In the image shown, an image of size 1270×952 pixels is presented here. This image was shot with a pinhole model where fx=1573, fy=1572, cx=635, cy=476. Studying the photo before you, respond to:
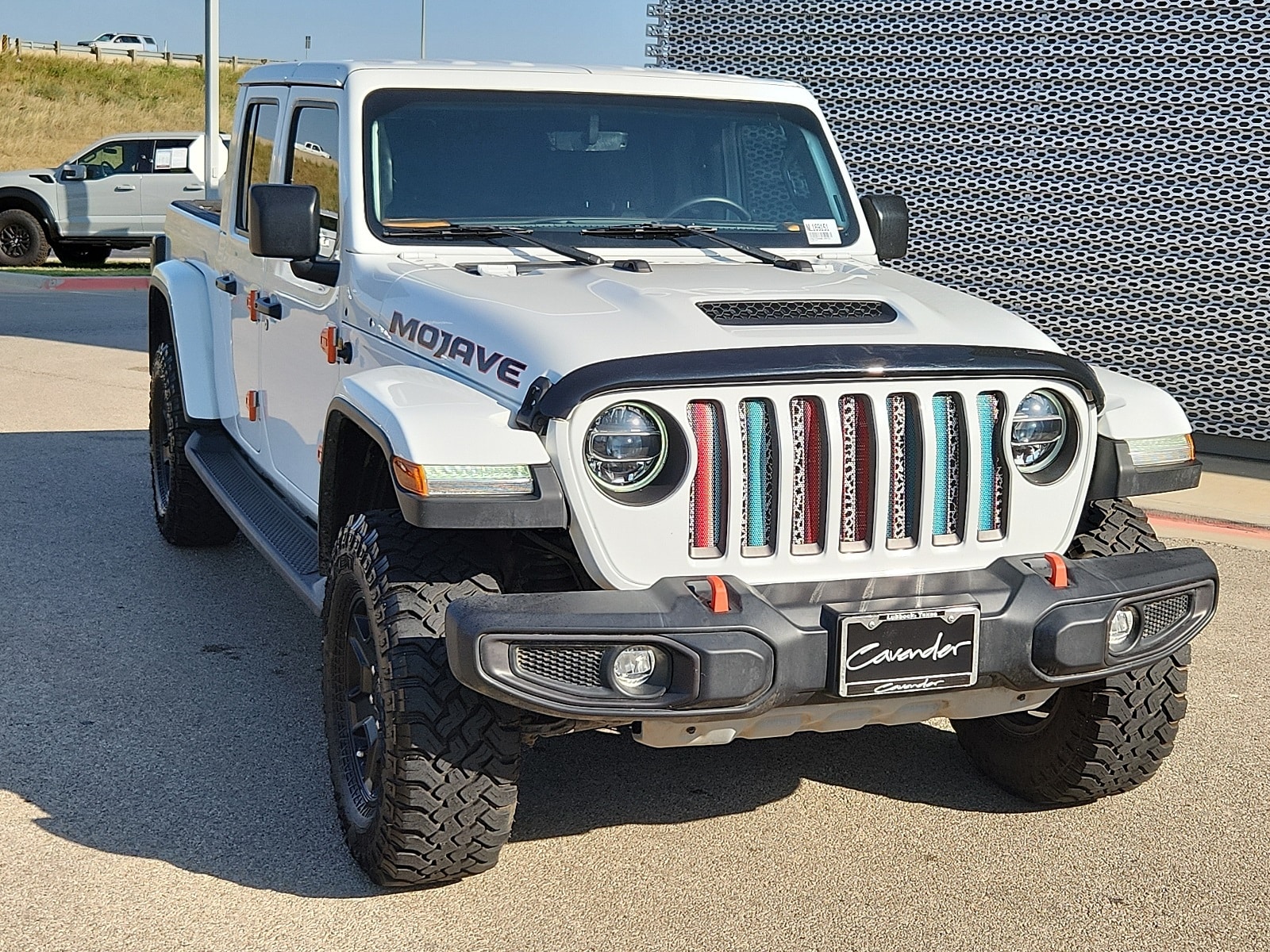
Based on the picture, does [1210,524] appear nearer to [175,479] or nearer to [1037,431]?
[1037,431]

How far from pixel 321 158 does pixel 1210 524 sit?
490 cm

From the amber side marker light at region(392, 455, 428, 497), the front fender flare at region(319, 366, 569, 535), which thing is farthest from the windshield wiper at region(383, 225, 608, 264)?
the amber side marker light at region(392, 455, 428, 497)

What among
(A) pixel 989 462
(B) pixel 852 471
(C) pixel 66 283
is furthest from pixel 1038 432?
(C) pixel 66 283

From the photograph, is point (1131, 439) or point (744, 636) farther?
point (1131, 439)

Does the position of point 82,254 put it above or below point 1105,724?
below

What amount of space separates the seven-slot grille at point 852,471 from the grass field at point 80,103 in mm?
37947

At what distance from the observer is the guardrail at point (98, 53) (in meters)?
52.8

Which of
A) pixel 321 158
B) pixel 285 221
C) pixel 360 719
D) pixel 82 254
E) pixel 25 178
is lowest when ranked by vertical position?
pixel 82 254

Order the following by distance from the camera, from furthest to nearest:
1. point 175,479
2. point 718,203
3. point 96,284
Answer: point 96,284, point 175,479, point 718,203

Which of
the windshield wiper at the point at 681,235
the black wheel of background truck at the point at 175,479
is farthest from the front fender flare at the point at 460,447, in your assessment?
the black wheel of background truck at the point at 175,479

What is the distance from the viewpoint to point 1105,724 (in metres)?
3.99

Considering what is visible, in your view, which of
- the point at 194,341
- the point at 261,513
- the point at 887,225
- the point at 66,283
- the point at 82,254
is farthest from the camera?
the point at 82,254

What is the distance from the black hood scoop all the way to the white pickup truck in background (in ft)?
55.6

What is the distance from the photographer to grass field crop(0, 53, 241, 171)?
4344cm
